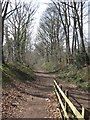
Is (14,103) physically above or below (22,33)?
below

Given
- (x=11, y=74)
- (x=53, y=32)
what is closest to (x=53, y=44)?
(x=53, y=32)

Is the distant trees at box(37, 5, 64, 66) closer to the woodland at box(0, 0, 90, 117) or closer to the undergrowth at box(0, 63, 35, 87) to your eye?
the woodland at box(0, 0, 90, 117)

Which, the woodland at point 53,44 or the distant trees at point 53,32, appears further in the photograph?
the distant trees at point 53,32

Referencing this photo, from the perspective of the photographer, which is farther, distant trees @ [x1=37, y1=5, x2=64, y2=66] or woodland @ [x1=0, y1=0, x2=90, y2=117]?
distant trees @ [x1=37, y1=5, x2=64, y2=66]

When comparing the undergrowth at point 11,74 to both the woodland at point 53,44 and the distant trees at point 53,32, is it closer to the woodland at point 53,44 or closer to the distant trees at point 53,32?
the woodland at point 53,44

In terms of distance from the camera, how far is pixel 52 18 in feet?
213

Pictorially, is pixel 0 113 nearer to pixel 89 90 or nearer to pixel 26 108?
pixel 26 108

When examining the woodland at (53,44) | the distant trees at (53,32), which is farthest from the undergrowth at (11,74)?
the distant trees at (53,32)

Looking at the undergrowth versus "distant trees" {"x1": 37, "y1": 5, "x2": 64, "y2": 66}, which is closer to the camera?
the undergrowth

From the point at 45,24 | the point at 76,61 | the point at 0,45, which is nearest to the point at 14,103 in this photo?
the point at 0,45

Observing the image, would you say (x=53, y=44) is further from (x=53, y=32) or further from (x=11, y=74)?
(x=11, y=74)

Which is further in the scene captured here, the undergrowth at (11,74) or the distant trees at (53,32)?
the distant trees at (53,32)

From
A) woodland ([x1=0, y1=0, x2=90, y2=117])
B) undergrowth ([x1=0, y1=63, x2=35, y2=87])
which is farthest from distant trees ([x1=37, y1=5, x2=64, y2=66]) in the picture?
undergrowth ([x1=0, y1=63, x2=35, y2=87])

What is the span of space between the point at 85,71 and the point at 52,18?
1510 inches
